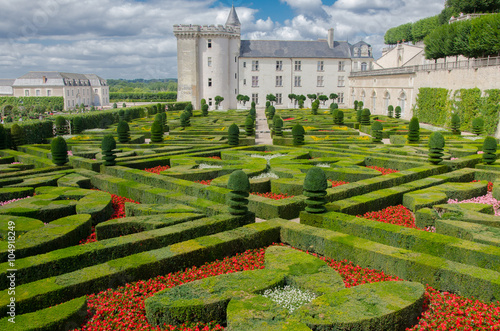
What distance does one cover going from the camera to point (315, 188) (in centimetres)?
913

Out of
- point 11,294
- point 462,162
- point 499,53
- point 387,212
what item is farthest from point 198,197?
point 499,53

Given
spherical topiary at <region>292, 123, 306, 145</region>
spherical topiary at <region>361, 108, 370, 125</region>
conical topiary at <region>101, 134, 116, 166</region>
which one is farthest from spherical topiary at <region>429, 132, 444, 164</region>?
spherical topiary at <region>361, 108, 370, 125</region>

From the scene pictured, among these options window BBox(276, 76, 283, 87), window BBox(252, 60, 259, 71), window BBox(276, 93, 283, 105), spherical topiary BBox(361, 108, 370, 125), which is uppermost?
window BBox(252, 60, 259, 71)

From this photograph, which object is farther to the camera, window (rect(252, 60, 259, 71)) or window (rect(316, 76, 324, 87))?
window (rect(316, 76, 324, 87))

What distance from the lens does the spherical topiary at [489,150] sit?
47.5ft

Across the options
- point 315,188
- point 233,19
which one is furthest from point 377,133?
point 233,19

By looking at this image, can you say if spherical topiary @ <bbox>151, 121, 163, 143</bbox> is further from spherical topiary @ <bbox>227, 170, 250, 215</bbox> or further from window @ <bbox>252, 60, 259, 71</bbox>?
window @ <bbox>252, 60, 259, 71</bbox>

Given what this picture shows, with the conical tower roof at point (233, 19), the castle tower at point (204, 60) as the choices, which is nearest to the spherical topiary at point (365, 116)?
the castle tower at point (204, 60)

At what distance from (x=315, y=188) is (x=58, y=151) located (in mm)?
10238

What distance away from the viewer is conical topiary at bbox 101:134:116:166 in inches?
564

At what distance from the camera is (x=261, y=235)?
8.52 m

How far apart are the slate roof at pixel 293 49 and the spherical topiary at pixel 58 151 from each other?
144 ft

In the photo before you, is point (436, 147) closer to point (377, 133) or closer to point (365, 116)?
point (377, 133)

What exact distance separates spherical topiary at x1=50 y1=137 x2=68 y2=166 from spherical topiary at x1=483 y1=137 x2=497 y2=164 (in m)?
15.9
